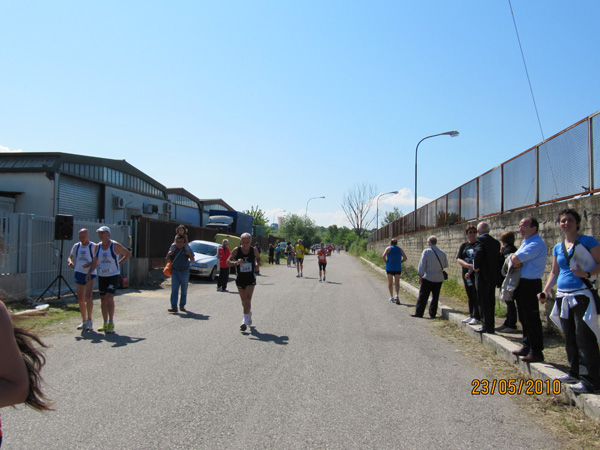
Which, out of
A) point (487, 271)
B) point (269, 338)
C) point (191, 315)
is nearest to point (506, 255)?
point (487, 271)

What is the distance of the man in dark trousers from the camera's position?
7410 millimetres

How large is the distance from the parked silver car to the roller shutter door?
26.6 ft

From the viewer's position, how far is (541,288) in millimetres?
5645

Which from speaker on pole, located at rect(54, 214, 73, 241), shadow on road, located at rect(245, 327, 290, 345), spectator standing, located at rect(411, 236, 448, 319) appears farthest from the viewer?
speaker on pole, located at rect(54, 214, 73, 241)

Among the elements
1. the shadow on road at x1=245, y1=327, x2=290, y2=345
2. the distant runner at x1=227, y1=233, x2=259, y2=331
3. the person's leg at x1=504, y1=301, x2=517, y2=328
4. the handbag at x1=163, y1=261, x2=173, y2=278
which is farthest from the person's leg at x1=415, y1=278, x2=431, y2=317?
the handbag at x1=163, y1=261, x2=173, y2=278

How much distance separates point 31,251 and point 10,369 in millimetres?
12050

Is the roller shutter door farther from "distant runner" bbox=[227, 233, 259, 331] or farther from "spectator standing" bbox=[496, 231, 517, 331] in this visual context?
"spectator standing" bbox=[496, 231, 517, 331]

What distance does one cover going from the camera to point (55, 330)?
800 centimetres

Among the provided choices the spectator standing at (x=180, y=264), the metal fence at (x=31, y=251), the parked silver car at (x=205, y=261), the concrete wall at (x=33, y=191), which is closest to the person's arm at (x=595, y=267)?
the spectator standing at (x=180, y=264)

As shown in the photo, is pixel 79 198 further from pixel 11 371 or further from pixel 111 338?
pixel 11 371

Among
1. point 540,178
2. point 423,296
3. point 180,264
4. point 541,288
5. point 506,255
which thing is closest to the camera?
point 541,288

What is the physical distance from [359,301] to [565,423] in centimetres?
892

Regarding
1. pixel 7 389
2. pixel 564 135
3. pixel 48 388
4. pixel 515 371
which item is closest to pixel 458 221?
pixel 564 135

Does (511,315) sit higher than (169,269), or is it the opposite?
(169,269)
